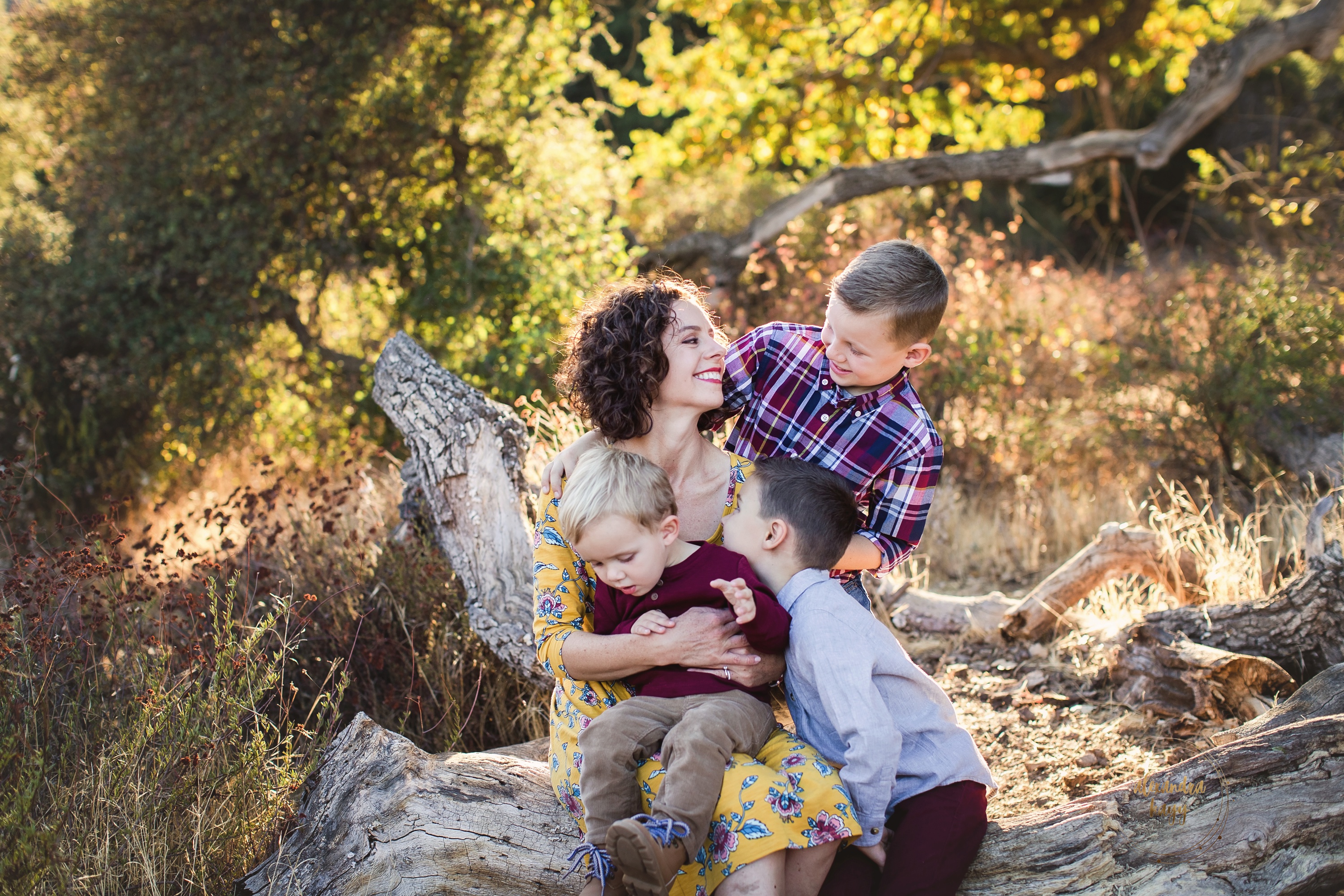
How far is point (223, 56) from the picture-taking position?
6.64 metres

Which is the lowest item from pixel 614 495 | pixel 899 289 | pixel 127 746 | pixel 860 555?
pixel 127 746

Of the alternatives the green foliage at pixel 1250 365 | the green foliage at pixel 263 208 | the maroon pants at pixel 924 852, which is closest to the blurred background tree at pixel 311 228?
the green foliage at pixel 263 208

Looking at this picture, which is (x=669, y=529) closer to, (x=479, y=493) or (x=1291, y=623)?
(x=479, y=493)

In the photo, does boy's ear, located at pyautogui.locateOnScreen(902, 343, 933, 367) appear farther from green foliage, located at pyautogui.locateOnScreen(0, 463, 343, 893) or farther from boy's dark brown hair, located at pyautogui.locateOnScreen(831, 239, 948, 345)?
green foliage, located at pyautogui.locateOnScreen(0, 463, 343, 893)

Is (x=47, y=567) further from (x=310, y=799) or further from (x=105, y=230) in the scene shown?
(x=105, y=230)

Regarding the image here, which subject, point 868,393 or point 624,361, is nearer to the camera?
point 624,361

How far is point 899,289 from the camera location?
8.16 feet

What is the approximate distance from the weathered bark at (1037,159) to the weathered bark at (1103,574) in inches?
172

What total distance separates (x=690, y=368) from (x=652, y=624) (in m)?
0.71

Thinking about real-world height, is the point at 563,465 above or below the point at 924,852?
above

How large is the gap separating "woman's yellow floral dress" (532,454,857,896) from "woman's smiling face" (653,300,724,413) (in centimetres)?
38

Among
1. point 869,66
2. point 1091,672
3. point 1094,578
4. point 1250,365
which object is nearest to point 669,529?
point 1091,672

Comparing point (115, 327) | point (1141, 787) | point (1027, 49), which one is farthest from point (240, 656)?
point (1027, 49)

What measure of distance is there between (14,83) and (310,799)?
24.7 feet
